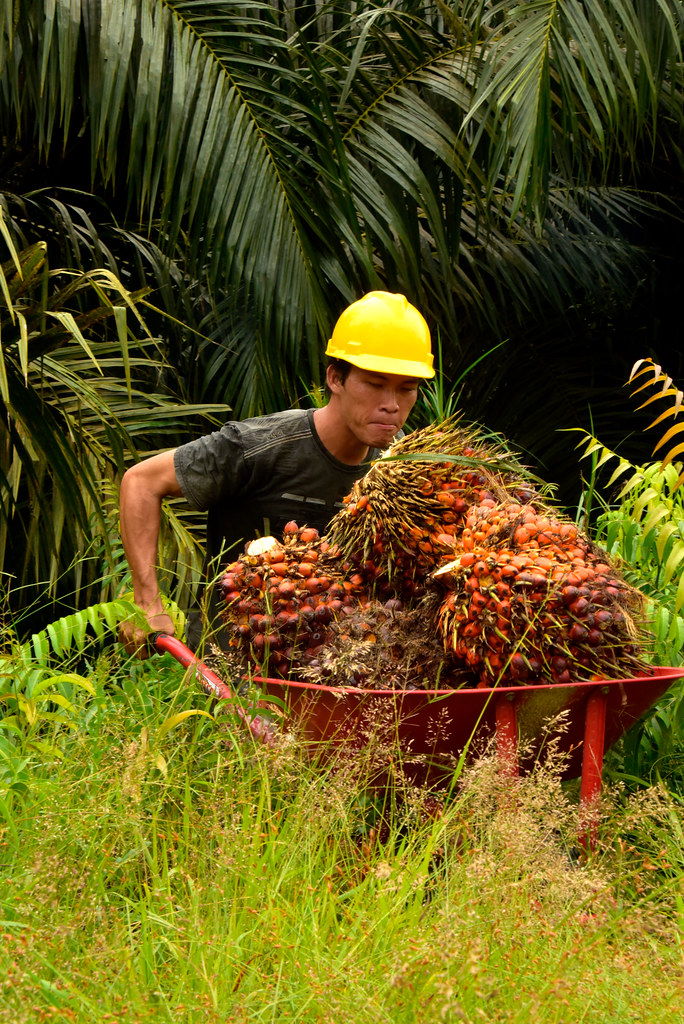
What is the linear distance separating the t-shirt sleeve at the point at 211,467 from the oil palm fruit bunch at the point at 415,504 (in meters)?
0.61

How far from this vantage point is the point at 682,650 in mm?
3236

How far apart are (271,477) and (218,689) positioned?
0.98m

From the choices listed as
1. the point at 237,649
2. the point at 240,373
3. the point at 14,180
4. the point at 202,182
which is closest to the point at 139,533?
the point at 237,649

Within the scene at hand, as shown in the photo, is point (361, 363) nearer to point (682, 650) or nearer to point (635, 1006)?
point (682, 650)

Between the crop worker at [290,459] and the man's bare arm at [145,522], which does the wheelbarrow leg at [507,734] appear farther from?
the man's bare arm at [145,522]

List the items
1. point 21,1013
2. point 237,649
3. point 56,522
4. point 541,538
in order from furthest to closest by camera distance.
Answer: point 56,522 < point 237,649 < point 541,538 < point 21,1013

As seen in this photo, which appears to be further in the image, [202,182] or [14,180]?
[14,180]

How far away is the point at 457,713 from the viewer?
2.14 m

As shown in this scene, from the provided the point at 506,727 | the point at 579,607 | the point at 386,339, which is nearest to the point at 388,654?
the point at 506,727

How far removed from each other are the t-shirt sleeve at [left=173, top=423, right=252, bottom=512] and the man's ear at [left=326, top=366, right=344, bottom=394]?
0.97ft

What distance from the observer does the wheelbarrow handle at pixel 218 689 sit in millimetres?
2203

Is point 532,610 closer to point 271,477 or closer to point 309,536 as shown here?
point 309,536

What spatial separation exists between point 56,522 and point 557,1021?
2.90 metres

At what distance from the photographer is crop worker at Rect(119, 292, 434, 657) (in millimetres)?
2854
